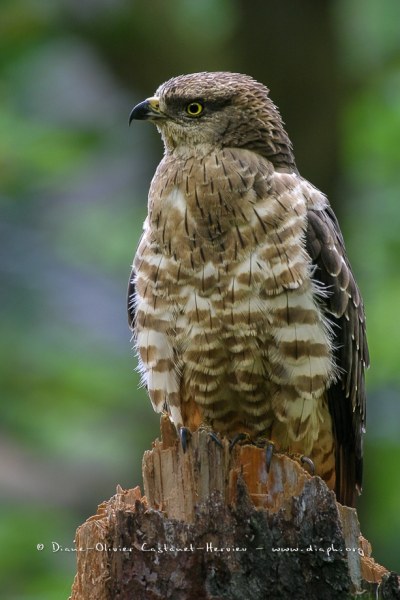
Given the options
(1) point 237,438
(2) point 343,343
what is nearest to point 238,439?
(1) point 237,438

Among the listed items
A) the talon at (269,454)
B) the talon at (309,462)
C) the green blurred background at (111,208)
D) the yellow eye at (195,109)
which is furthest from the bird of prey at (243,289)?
the green blurred background at (111,208)

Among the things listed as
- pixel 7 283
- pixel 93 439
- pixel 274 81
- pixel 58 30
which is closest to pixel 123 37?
pixel 58 30

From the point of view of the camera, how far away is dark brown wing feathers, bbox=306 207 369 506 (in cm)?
522

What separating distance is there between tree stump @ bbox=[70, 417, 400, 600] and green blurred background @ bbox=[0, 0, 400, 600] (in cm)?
413

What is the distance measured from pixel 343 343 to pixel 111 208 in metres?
6.04

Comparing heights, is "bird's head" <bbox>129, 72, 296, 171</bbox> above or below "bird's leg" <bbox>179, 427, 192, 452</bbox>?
above

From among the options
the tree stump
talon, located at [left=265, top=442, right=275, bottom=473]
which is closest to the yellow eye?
talon, located at [left=265, top=442, right=275, bottom=473]

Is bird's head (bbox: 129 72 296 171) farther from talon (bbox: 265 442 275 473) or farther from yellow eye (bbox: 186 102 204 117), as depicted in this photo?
talon (bbox: 265 442 275 473)

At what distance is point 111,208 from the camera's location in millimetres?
11078

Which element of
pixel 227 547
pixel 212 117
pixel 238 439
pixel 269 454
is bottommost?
pixel 227 547

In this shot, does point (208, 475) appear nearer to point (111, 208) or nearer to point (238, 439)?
point (238, 439)

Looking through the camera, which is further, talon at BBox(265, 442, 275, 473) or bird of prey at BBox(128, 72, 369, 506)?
bird of prey at BBox(128, 72, 369, 506)

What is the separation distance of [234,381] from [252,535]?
1.19 meters

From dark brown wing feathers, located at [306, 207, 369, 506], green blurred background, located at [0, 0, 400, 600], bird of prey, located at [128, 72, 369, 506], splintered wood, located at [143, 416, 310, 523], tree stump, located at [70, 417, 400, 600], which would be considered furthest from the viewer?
green blurred background, located at [0, 0, 400, 600]
